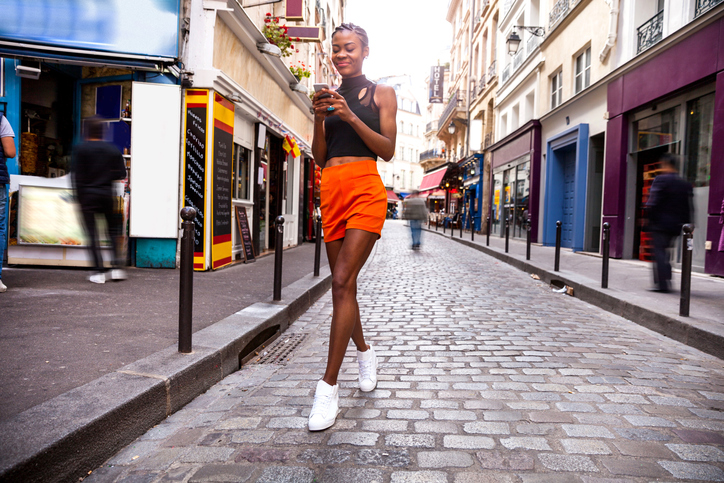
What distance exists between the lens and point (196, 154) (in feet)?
23.8

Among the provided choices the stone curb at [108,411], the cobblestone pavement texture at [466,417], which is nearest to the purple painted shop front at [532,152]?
the cobblestone pavement texture at [466,417]

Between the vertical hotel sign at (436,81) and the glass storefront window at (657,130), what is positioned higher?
the vertical hotel sign at (436,81)

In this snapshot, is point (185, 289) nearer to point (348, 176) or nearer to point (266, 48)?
point (348, 176)

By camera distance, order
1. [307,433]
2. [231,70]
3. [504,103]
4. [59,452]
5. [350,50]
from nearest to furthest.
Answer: [59,452], [307,433], [350,50], [231,70], [504,103]

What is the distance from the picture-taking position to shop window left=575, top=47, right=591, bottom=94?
1375 cm

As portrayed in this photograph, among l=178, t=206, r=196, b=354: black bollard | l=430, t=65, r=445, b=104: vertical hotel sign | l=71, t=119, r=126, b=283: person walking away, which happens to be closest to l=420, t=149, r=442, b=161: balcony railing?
l=430, t=65, r=445, b=104: vertical hotel sign

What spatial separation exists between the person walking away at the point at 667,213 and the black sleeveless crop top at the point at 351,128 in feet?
16.9

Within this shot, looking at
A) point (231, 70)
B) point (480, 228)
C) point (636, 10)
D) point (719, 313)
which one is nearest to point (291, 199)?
point (231, 70)

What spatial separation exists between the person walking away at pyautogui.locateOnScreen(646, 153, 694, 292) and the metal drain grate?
4574 millimetres

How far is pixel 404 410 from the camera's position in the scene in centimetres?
281

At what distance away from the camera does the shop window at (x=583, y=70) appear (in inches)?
541

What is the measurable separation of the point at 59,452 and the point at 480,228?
2515 centimetres

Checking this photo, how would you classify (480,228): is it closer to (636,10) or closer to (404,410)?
(636,10)

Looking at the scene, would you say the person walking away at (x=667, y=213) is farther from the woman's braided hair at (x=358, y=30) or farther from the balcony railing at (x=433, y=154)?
the balcony railing at (x=433, y=154)
